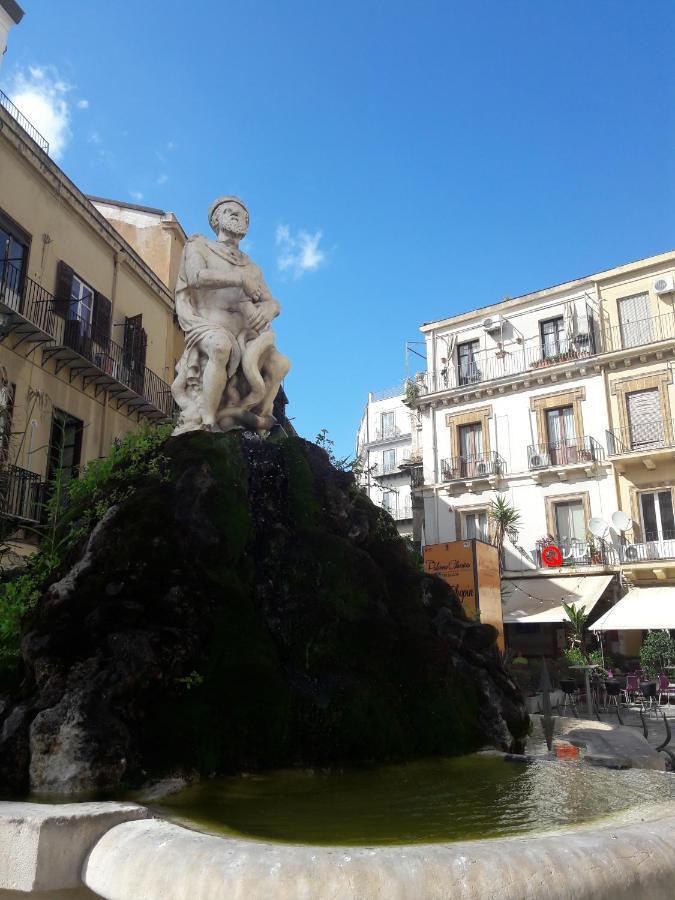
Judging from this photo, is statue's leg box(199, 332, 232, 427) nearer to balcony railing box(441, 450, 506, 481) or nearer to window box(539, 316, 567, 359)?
balcony railing box(441, 450, 506, 481)

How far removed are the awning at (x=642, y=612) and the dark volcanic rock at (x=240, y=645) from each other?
58.8 feet

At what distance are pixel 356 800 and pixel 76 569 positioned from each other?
2.30 metres

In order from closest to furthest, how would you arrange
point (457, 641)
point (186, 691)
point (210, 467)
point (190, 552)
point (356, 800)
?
point (356, 800) → point (186, 691) → point (190, 552) → point (210, 467) → point (457, 641)

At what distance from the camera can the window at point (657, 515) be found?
27.6 metres

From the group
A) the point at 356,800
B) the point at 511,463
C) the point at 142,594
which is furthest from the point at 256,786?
the point at 511,463

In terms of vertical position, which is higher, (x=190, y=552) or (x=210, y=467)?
(x=210, y=467)

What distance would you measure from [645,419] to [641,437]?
725 millimetres

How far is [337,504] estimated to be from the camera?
658 cm

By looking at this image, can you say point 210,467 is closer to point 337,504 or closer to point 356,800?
point 337,504

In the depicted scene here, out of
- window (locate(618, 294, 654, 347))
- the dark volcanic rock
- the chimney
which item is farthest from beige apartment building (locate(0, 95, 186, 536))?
window (locate(618, 294, 654, 347))

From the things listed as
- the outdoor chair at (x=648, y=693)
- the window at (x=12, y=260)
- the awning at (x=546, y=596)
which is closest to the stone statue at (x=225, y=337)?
the window at (x=12, y=260)

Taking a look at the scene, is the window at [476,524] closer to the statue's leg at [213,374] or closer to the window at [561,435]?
the window at [561,435]

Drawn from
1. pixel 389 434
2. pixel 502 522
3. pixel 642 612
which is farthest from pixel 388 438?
pixel 642 612

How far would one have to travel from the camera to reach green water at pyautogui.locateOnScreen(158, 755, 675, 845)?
10.7ft
